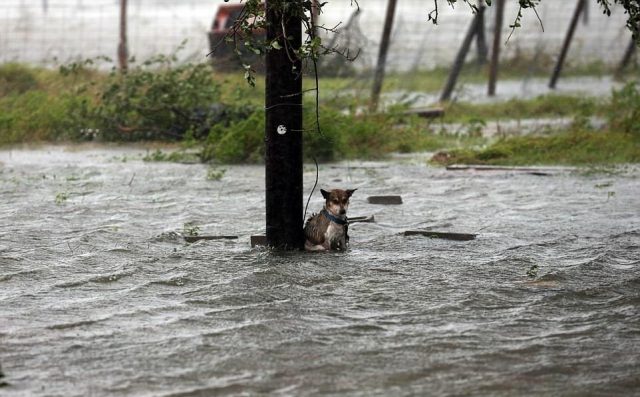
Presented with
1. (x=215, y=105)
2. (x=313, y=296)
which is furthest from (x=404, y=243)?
(x=215, y=105)

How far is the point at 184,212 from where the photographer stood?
11.4m

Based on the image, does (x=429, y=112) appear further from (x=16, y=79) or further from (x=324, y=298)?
(x=324, y=298)

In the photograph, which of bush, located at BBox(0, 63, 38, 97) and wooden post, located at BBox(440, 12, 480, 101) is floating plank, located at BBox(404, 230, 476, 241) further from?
bush, located at BBox(0, 63, 38, 97)

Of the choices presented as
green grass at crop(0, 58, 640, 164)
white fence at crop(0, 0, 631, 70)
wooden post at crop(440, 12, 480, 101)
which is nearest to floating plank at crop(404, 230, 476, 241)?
green grass at crop(0, 58, 640, 164)

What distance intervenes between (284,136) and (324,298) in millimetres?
1674

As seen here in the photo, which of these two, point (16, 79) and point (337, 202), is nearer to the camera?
point (337, 202)

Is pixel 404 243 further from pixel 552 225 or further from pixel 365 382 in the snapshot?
pixel 365 382

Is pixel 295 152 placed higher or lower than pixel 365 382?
higher

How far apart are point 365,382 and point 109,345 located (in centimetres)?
150

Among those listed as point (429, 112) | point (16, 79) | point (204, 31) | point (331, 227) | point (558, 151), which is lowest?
point (331, 227)

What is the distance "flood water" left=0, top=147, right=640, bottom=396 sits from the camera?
19.7 ft

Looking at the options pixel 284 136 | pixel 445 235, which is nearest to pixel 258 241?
pixel 284 136

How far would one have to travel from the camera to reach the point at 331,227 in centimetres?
918

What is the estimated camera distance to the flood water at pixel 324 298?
19.7 ft
